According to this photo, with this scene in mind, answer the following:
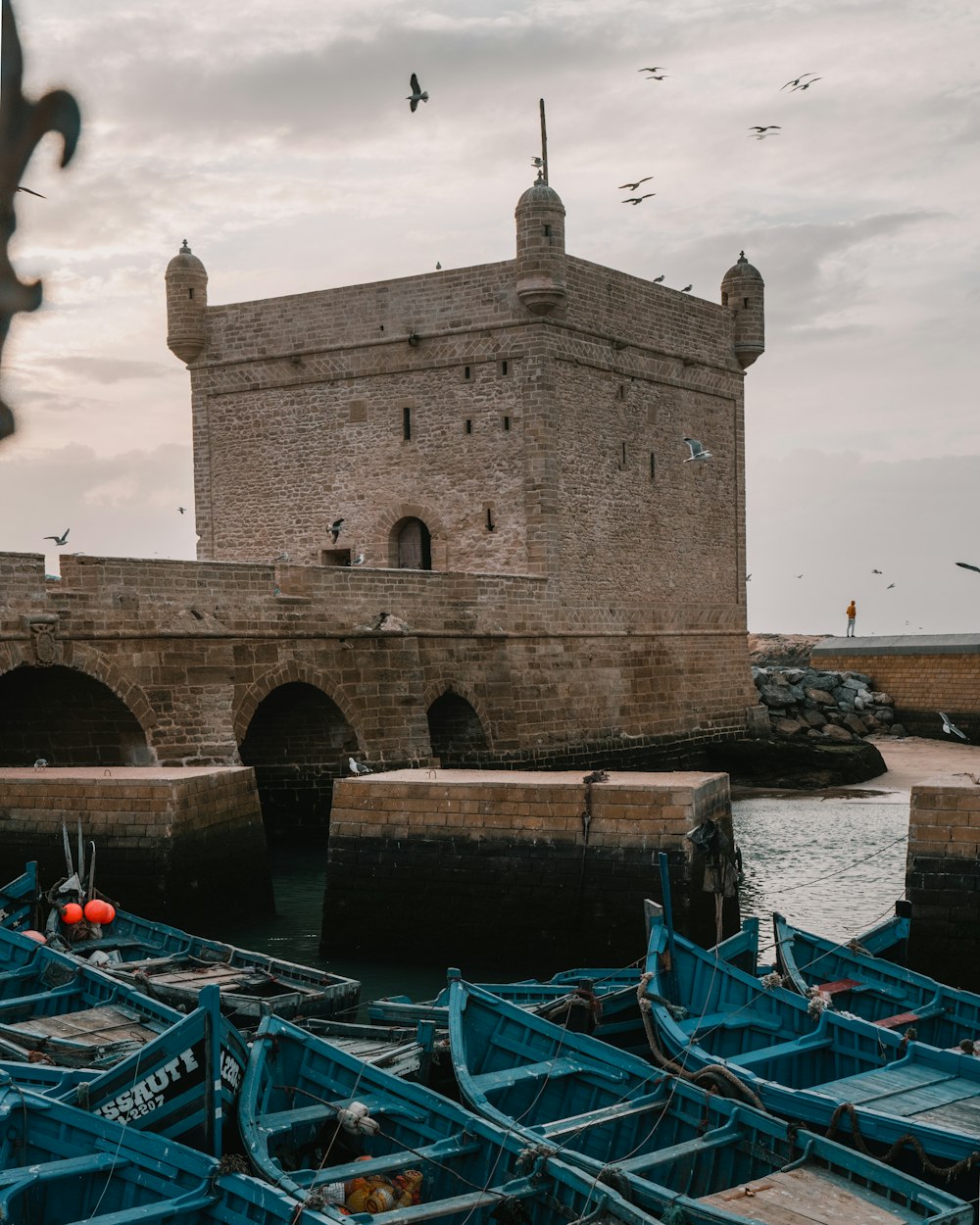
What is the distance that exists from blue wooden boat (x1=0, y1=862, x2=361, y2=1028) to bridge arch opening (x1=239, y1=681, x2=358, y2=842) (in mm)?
9554

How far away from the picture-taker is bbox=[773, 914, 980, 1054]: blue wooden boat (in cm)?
1204

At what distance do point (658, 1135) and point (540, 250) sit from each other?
72.6 feet

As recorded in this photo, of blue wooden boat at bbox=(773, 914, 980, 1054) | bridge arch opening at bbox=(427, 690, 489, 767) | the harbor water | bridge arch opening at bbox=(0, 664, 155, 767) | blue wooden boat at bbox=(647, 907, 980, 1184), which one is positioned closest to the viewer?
blue wooden boat at bbox=(647, 907, 980, 1184)

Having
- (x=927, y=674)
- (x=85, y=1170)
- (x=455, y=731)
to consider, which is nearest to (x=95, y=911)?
(x=85, y=1170)

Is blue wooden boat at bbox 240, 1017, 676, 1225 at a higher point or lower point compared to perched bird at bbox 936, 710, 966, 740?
lower

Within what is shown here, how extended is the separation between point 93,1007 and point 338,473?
21100 millimetres

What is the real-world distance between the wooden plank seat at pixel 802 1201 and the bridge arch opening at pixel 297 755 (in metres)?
15.9

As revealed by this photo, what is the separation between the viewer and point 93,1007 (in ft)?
40.0

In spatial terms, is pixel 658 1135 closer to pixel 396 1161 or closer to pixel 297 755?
pixel 396 1161

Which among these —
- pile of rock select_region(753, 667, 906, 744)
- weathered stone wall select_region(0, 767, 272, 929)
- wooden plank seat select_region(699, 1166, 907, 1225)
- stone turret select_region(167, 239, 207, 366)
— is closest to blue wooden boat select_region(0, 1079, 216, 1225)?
wooden plank seat select_region(699, 1166, 907, 1225)

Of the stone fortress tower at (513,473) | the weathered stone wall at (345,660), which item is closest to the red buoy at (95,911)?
the weathered stone wall at (345,660)

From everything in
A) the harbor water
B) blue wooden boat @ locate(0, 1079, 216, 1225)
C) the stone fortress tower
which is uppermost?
the stone fortress tower

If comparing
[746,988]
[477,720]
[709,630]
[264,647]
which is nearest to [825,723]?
[709,630]

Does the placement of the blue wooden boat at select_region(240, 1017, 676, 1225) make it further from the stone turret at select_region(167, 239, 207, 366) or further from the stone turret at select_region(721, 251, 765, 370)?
the stone turret at select_region(721, 251, 765, 370)
